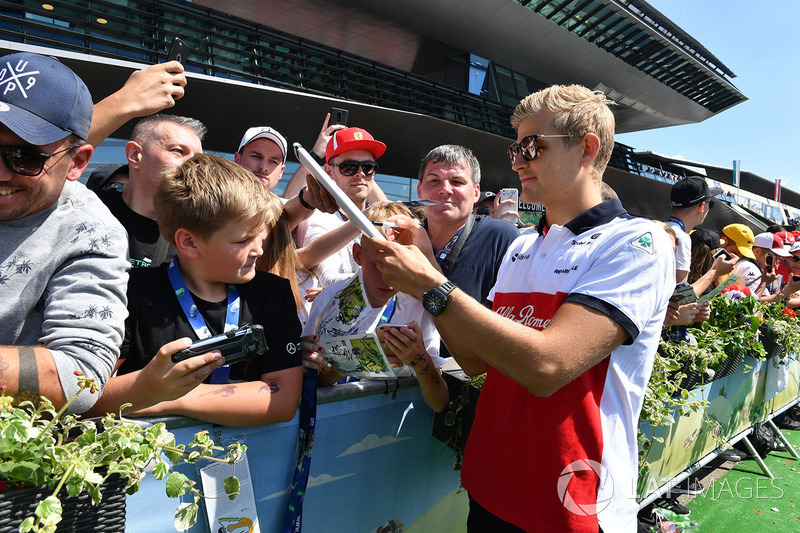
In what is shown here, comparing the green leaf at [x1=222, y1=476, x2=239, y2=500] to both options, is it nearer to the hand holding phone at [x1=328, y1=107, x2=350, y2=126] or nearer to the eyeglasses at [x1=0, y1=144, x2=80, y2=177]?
the eyeglasses at [x1=0, y1=144, x2=80, y2=177]

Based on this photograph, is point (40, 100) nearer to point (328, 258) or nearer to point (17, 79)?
point (17, 79)

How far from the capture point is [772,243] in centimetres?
692

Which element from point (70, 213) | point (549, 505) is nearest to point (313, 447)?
point (549, 505)

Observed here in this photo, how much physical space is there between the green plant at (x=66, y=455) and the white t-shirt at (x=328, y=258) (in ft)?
6.31

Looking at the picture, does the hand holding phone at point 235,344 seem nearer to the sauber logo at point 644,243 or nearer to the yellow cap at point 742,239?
the sauber logo at point 644,243

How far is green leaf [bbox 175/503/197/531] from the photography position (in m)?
1.26

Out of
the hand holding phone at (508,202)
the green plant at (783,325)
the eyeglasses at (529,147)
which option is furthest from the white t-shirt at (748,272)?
the eyeglasses at (529,147)

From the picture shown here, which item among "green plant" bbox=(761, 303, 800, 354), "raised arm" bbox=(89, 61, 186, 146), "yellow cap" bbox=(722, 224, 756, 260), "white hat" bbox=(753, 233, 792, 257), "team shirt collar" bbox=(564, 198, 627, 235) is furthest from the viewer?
"white hat" bbox=(753, 233, 792, 257)

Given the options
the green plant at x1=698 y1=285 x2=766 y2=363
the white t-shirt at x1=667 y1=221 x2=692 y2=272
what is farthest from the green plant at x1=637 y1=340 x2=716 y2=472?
the white t-shirt at x1=667 y1=221 x2=692 y2=272

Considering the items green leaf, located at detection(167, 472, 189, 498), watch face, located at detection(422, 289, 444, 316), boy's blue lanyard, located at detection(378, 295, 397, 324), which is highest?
watch face, located at detection(422, 289, 444, 316)

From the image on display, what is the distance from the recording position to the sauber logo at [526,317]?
5.51ft

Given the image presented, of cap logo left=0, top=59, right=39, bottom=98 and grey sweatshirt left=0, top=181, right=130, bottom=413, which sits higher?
cap logo left=0, top=59, right=39, bottom=98

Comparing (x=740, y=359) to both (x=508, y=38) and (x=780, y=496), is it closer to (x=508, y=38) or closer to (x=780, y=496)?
(x=780, y=496)

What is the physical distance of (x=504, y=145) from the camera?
20.8 metres
